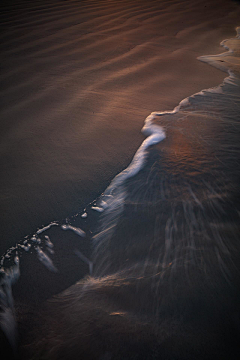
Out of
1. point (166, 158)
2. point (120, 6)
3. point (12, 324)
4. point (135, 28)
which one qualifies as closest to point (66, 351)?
point (12, 324)

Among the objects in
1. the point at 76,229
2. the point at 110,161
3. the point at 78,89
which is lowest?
the point at 76,229

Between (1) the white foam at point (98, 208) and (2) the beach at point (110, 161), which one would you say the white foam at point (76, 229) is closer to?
(2) the beach at point (110, 161)

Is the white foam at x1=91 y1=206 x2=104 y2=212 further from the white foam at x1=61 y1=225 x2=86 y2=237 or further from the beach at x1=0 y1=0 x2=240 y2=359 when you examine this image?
the white foam at x1=61 y1=225 x2=86 y2=237

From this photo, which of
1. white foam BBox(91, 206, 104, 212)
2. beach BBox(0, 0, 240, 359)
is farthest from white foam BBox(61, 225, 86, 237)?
white foam BBox(91, 206, 104, 212)

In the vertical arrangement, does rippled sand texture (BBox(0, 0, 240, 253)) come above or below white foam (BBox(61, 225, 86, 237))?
above

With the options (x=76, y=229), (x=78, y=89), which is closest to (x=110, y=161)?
(x=76, y=229)

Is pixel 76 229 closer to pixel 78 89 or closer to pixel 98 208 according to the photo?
pixel 98 208

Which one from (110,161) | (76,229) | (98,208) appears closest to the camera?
(76,229)

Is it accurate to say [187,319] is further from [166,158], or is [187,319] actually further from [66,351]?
[166,158]

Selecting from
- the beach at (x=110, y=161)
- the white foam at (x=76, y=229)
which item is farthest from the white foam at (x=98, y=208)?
the white foam at (x=76, y=229)
